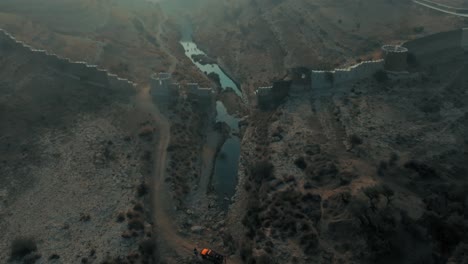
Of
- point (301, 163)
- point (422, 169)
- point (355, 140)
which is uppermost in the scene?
point (355, 140)

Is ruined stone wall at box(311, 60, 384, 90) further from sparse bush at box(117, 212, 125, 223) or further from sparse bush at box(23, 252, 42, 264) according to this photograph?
sparse bush at box(23, 252, 42, 264)

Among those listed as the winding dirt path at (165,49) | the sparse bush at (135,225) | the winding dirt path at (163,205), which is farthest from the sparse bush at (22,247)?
the winding dirt path at (165,49)

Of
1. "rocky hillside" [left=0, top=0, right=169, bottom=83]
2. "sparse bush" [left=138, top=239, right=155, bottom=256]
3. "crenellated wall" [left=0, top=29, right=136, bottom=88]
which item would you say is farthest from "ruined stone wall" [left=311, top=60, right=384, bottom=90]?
"sparse bush" [left=138, top=239, right=155, bottom=256]

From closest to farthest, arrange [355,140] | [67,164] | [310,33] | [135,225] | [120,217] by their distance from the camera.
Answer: [135,225] → [120,217] → [355,140] → [67,164] → [310,33]

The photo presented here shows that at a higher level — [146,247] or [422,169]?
[422,169]

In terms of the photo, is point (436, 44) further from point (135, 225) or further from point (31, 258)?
point (31, 258)

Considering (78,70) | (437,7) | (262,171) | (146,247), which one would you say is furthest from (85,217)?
(437,7)
